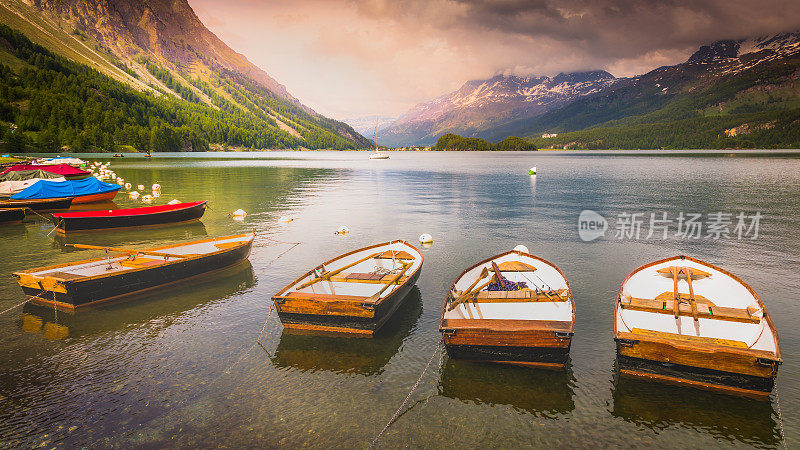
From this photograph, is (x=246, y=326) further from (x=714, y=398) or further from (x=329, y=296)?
(x=714, y=398)

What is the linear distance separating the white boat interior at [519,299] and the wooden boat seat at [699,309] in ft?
7.19

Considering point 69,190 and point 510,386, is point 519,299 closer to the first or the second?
point 510,386

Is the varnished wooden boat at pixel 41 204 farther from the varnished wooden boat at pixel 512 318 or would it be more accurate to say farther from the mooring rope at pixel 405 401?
the varnished wooden boat at pixel 512 318

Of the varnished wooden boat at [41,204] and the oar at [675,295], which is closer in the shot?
the oar at [675,295]

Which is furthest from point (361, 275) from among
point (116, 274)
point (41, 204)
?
point (41, 204)

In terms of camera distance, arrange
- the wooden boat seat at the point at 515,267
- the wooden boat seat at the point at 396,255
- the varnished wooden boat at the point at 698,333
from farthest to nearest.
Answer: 1. the wooden boat seat at the point at 396,255
2. the wooden boat seat at the point at 515,267
3. the varnished wooden boat at the point at 698,333

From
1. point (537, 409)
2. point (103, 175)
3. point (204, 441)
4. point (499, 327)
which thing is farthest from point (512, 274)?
point (103, 175)

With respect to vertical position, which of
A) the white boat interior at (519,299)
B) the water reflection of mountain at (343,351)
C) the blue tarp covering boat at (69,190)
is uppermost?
the blue tarp covering boat at (69,190)

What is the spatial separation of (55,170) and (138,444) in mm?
76822

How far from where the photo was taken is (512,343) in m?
11.9

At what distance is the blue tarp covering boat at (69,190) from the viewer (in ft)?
131

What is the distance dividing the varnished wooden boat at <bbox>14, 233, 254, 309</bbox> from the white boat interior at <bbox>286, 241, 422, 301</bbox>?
7.44 meters

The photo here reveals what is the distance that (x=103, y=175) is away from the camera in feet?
275

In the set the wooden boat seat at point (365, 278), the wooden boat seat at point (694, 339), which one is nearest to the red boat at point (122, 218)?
the wooden boat seat at point (365, 278)
